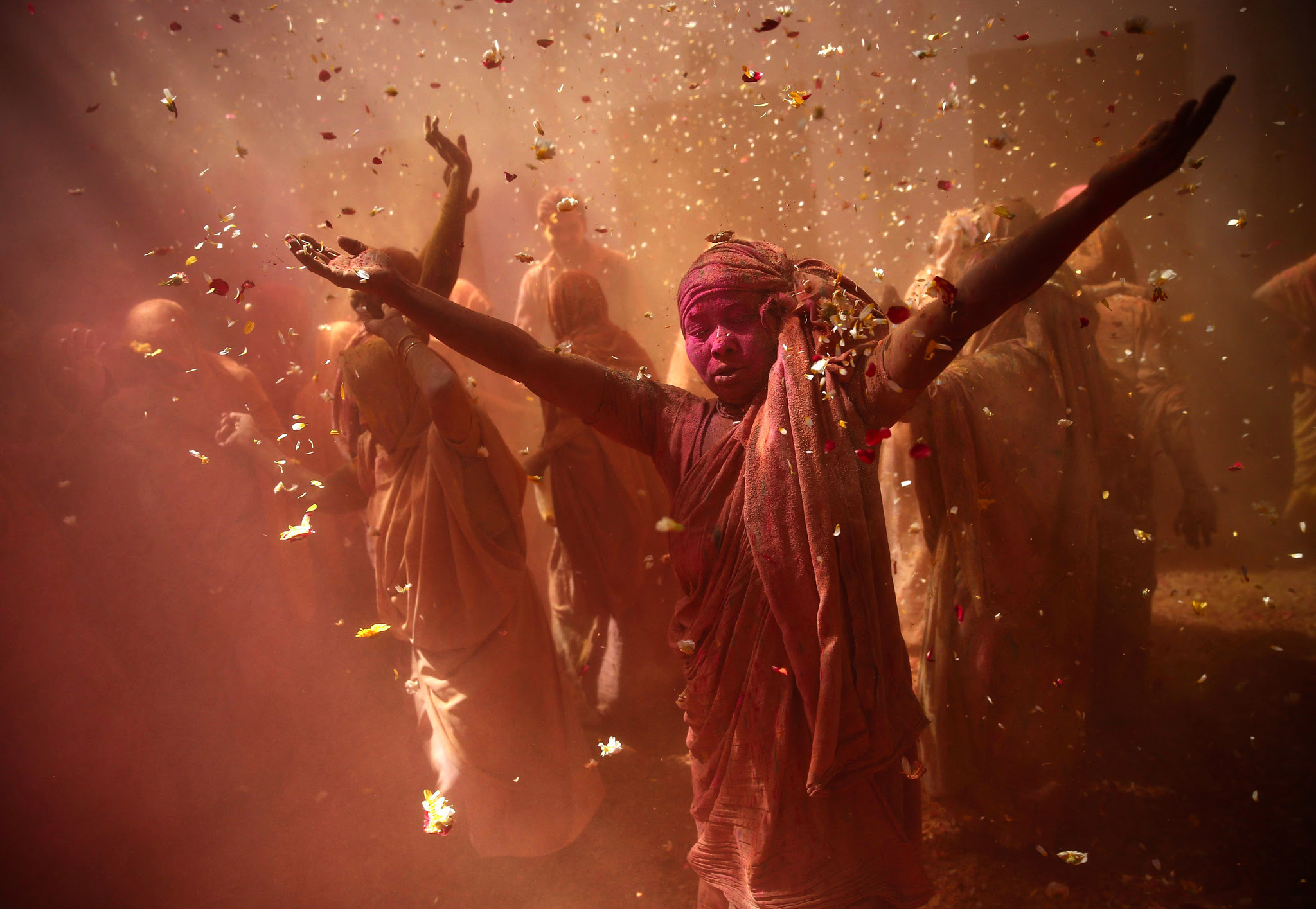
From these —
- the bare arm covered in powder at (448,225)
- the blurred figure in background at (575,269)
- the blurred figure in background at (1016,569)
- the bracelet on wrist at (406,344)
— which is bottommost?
the blurred figure in background at (1016,569)

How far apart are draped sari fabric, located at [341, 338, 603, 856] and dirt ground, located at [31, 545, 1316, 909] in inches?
14.2

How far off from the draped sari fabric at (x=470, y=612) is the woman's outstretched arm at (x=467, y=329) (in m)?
0.86

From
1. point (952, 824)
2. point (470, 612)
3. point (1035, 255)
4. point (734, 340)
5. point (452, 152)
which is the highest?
point (452, 152)

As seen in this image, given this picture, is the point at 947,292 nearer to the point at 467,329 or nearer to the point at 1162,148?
the point at 1162,148

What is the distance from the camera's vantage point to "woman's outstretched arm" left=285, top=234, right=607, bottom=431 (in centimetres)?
180

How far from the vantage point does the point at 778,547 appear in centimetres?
170

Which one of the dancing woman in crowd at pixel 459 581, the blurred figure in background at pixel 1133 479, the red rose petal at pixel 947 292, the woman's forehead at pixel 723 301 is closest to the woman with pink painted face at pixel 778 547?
the woman's forehead at pixel 723 301

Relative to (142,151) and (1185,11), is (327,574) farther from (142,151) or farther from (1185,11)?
(1185,11)

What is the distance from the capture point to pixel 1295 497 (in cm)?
368

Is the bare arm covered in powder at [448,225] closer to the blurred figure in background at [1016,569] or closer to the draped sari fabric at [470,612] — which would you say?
the draped sari fabric at [470,612]

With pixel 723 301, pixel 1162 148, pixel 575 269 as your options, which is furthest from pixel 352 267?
pixel 575 269

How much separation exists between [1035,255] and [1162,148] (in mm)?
265

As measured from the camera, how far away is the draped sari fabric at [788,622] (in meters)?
1.69

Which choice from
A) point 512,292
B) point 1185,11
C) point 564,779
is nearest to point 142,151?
point 512,292
